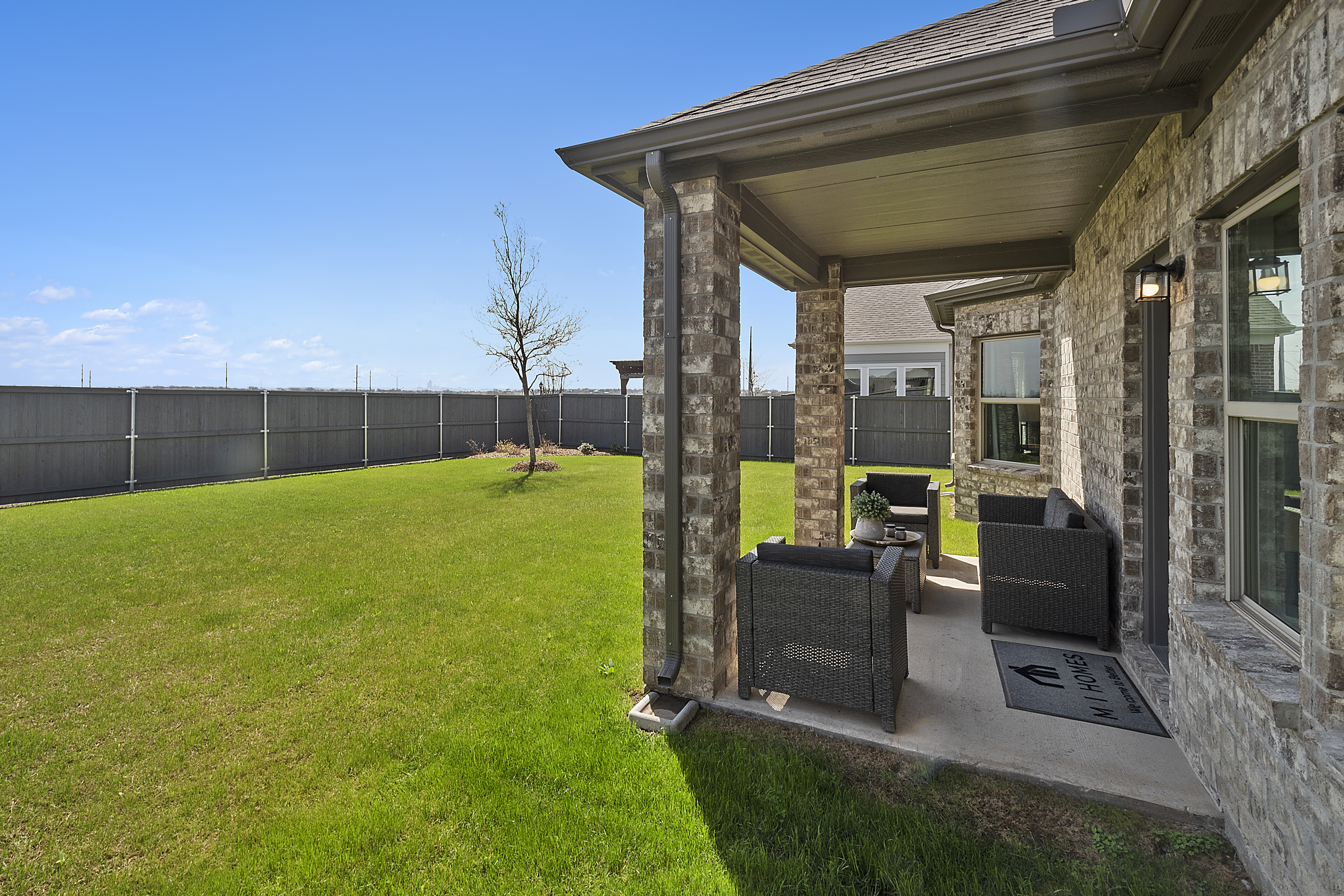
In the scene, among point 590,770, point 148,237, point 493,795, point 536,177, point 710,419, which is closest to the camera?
point 493,795

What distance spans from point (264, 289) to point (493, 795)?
29.6 meters

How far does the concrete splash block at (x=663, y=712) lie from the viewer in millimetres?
2963

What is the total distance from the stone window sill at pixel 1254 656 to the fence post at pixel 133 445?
14.7m

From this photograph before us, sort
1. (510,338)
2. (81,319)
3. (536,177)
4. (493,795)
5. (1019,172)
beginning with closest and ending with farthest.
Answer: (493,795) → (1019,172) → (536,177) → (510,338) → (81,319)

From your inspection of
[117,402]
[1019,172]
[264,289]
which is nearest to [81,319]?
[264,289]

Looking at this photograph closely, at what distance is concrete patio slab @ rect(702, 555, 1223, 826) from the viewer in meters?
2.40

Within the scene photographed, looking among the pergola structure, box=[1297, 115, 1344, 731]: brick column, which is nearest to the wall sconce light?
the pergola structure

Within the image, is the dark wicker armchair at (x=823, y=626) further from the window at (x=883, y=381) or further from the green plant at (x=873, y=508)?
the window at (x=883, y=381)

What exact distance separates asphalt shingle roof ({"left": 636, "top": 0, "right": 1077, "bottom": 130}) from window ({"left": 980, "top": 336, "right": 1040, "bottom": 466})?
17.0 feet

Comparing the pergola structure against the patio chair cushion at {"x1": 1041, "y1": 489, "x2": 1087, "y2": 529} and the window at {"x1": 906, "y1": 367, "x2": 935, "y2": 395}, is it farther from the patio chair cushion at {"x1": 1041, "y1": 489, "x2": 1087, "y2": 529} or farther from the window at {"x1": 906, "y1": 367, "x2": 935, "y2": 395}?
the window at {"x1": 906, "y1": 367, "x2": 935, "y2": 395}

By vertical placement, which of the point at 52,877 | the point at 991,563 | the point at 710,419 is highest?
the point at 710,419

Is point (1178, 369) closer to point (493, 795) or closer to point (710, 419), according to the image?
point (710, 419)

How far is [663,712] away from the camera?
3088 mm

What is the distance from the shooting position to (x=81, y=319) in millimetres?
24375
